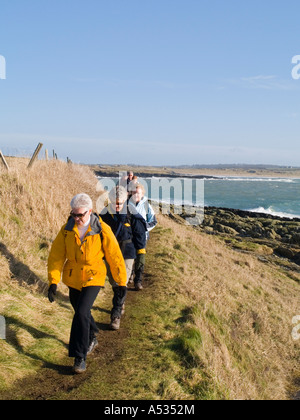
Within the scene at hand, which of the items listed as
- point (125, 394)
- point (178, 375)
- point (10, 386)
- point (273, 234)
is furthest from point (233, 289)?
point (273, 234)

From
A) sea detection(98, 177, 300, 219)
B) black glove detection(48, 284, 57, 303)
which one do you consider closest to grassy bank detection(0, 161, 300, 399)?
black glove detection(48, 284, 57, 303)

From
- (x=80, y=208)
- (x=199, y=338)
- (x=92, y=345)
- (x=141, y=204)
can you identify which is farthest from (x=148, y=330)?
(x=80, y=208)

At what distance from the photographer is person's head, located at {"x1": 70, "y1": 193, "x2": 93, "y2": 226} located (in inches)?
189

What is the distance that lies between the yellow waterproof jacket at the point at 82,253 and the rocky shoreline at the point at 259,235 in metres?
17.0

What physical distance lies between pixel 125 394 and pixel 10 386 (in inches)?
54.7

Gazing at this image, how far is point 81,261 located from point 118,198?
6.21 ft

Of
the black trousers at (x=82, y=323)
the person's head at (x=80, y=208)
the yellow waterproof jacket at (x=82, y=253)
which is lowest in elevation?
the black trousers at (x=82, y=323)

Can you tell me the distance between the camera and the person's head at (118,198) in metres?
6.59

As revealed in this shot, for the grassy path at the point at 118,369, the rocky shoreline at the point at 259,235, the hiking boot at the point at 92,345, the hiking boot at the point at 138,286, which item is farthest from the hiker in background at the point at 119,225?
the rocky shoreline at the point at 259,235

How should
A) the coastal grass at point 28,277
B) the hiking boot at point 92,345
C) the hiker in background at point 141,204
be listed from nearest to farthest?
the coastal grass at point 28,277 < the hiking boot at point 92,345 < the hiker in background at point 141,204

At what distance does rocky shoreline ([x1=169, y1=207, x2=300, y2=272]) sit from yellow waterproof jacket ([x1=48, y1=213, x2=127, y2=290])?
55.7 feet
